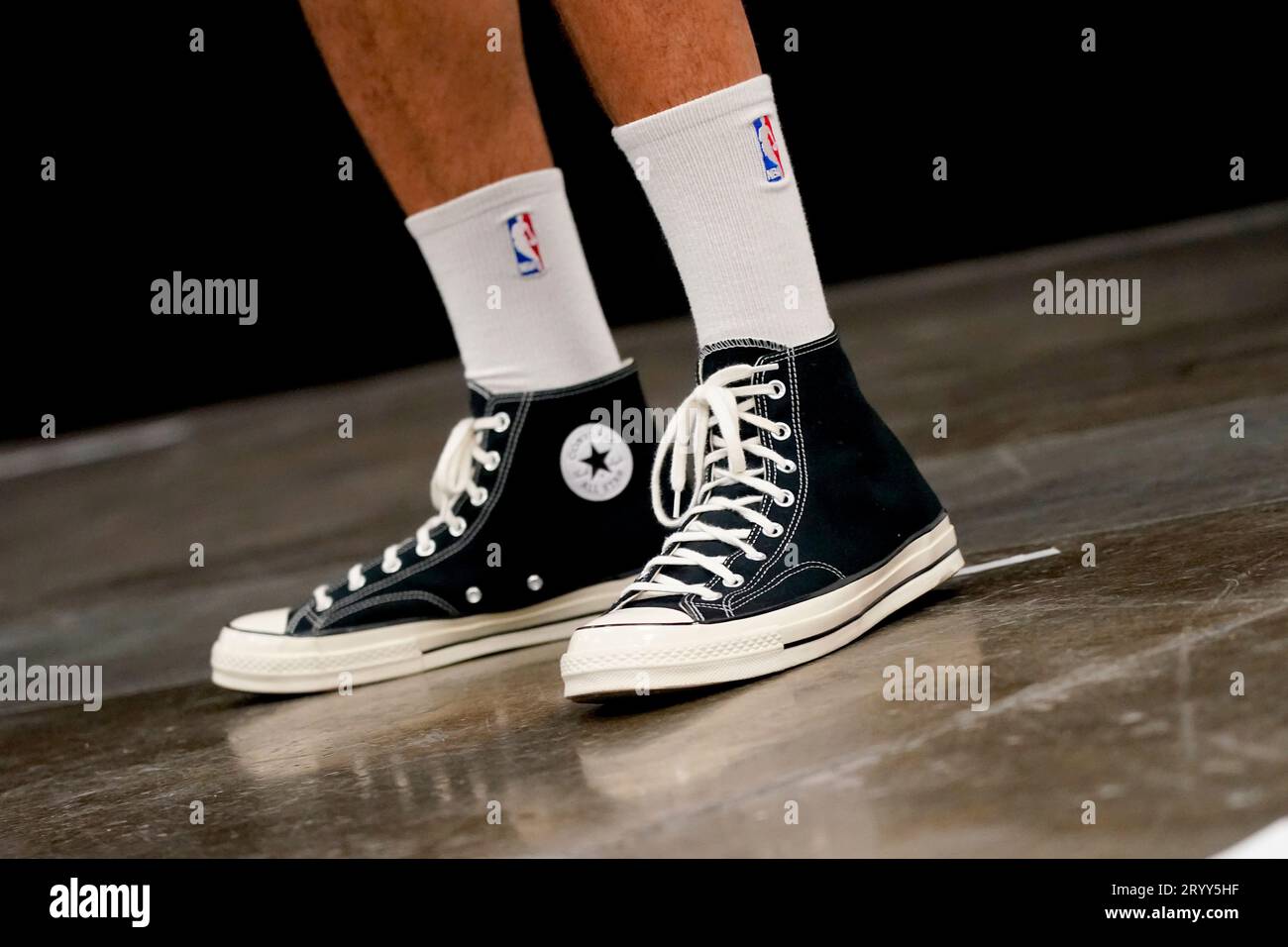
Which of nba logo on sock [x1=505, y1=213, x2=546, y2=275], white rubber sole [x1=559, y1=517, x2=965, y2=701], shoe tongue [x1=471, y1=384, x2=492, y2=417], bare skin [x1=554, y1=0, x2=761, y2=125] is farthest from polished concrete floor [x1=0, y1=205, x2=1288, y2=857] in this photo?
bare skin [x1=554, y1=0, x2=761, y2=125]

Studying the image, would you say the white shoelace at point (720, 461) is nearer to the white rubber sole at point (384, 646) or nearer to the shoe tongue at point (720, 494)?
the shoe tongue at point (720, 494)

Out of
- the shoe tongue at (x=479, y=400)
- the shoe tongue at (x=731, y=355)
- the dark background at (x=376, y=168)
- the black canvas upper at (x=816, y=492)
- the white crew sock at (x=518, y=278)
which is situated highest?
the dark background at (x=376, y=168)

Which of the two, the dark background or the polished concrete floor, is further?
the dark background

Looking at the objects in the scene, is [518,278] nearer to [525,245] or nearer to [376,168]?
[525,245]

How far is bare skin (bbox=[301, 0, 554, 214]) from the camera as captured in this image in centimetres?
137

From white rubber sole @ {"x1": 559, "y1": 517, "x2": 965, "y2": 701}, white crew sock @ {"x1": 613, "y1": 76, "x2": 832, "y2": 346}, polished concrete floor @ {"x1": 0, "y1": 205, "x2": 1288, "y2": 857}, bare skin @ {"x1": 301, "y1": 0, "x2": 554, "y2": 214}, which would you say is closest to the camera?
polished concrete floor @ {"x1": 0, "y1": 205, "x2": 1288, "y2": 857}

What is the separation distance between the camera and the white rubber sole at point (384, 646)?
139 cm

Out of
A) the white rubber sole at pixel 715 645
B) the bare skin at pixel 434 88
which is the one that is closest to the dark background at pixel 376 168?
the bare skin at pixel 434 88

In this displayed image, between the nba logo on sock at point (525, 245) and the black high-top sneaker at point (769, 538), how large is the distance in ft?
0.93

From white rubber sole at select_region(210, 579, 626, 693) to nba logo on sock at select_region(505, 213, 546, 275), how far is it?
1.09 feet

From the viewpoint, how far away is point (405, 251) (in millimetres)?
6367

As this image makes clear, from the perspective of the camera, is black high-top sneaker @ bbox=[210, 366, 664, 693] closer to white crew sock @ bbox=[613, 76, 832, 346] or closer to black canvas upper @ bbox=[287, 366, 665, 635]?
black canvas upper @ bbox=[287, 366, 665, 635]

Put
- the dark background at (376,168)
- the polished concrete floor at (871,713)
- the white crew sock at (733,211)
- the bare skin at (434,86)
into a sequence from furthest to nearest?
the dark background at (376,168) < the bare skin at (434,86) < the white crew sock at (733,211) < the polished concrete floor at (871,713)
